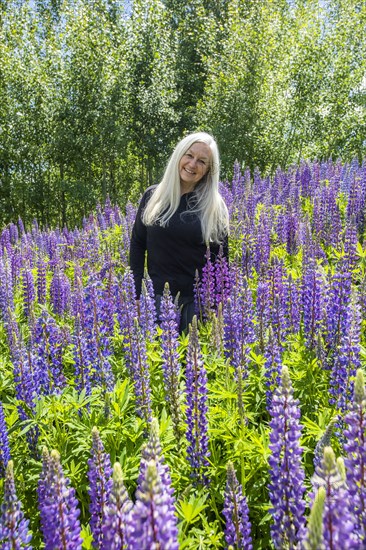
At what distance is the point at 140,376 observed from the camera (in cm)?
306

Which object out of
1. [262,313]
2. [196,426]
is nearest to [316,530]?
[196,426]

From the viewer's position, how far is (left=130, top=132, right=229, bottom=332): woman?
5.29m

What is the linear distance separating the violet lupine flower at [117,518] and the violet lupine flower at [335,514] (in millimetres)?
555

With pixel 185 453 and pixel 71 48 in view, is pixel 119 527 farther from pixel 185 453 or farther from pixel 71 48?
pixel 71 48

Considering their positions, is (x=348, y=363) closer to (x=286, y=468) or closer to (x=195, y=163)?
(x=286, y=468)

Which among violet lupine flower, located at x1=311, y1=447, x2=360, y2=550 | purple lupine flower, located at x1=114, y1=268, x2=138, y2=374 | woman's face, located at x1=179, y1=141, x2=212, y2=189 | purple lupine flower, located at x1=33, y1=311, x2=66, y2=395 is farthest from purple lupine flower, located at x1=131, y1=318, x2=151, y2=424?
woman's face, located at x1=179, y1=141, x2=212, y2=189

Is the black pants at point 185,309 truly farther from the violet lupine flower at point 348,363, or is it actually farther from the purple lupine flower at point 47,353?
the violet lupine flower at point 348,363

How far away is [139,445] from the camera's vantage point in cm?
281

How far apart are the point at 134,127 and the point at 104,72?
10.9 ft

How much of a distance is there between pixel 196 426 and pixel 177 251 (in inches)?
122

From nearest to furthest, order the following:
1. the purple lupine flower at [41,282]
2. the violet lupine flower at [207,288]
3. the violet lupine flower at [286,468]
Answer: the violet lupine flower at [286,468], the violet lupine flower at [207,288], the purple lupine flower at [41,282]

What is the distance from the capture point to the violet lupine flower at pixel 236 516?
6.95ft

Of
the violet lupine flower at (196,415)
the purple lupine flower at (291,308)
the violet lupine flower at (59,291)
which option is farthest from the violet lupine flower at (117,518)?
the violet lupine flower at (59,291)

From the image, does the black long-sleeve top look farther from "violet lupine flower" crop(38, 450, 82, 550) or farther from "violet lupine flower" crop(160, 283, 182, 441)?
"violet lupine flower" crop(38, 450, 82, 550)
